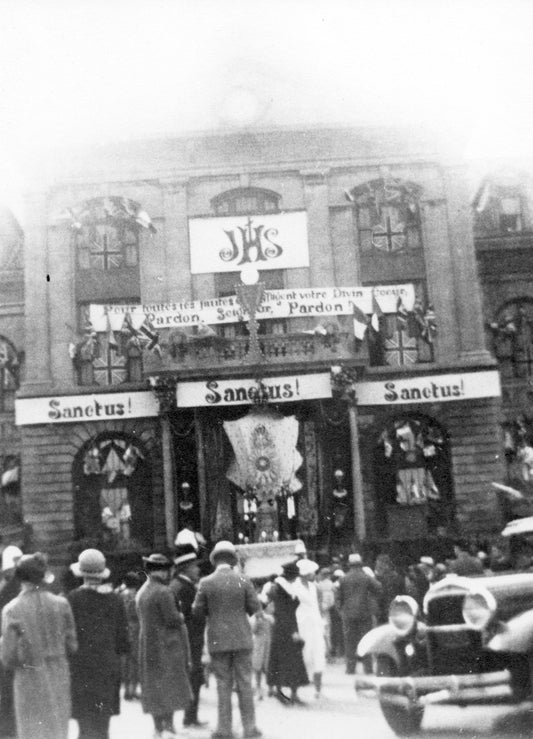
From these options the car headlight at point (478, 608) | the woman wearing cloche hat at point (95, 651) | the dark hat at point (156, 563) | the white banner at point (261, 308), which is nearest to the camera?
the woman wearing cloche hat at point (95, 651)

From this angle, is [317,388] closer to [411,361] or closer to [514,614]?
[411,361]

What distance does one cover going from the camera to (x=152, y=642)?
376 inches

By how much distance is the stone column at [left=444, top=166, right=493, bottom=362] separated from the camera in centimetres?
3050

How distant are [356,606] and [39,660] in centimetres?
827

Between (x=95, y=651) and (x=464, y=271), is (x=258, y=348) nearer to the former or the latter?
(x=464, y=271)

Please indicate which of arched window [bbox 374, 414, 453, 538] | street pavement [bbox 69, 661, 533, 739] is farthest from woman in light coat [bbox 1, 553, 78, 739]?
arched window [bbox 374, 414, 453, 538]

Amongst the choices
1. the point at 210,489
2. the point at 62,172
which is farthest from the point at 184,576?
the point at 62,172

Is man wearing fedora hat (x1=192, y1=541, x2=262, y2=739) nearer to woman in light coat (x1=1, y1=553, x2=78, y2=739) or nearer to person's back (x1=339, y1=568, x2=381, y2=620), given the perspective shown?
woman in light coat (x1=1, y1=553, x2=78, y2=739)

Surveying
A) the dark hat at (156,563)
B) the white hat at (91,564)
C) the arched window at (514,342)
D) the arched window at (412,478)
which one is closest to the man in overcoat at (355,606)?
the dark hat at (156,563)

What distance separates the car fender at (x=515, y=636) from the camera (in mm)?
8375

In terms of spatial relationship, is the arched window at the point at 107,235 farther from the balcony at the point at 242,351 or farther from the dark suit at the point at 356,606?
the dark suit at the point at 356,606

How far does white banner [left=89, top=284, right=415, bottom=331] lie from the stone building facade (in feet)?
0.22

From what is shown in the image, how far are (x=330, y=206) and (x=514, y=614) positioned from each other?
925 inches

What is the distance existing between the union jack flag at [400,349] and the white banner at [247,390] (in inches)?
142
